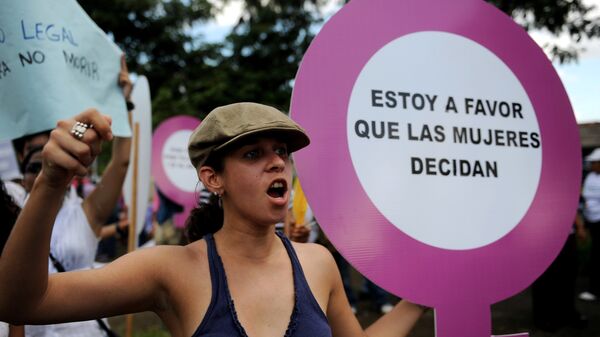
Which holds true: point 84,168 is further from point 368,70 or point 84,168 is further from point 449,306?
point 449,306

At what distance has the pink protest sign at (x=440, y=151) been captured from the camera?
1.39 metres

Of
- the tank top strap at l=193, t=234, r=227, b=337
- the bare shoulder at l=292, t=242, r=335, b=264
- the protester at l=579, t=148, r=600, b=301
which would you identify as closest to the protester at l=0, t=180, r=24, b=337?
the tank top strap at l=193, t=234, r=227, b=337

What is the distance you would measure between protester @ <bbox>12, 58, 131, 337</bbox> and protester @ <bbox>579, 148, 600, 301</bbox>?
5.77 metres

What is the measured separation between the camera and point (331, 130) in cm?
138

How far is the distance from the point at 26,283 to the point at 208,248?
16.4 inches

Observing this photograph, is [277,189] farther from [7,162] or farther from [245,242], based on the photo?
[7,162]

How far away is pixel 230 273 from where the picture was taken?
121 centimetres

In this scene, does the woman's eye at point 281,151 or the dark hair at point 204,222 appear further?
the dark hair at point 204,222

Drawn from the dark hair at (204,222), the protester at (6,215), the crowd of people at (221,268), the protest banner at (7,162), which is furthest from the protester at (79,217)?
the protest banner at (7,162)

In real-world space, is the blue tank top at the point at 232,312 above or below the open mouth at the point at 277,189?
below

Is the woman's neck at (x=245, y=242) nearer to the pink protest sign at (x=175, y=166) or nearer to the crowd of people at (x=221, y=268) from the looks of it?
the crowd of people at (x=221, y=268)

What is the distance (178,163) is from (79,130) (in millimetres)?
6457

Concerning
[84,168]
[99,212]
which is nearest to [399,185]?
[84,168]

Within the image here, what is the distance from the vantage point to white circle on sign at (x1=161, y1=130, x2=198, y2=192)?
23.2 ft
